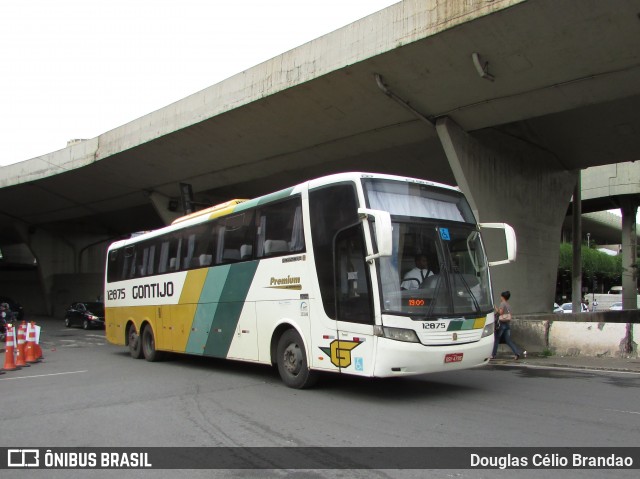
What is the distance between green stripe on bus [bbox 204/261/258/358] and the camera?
10078mm

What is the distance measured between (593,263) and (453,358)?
6457cm

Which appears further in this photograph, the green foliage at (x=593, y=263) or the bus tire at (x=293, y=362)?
the green foliage at (x=593, y=263)

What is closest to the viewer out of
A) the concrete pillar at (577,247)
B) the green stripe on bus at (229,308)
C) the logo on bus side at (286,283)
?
the logo on bus side at (286,283)

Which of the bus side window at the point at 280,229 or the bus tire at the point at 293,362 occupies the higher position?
the bus side window at the point at 280,229

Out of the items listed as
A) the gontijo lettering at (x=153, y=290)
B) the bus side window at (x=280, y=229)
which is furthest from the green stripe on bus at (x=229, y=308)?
the gontijo lettering at (x=153, y=290)

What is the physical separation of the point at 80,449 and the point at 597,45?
13330 millimetres

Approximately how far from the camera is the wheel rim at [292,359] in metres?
8.77

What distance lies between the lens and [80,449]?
19.0 ft

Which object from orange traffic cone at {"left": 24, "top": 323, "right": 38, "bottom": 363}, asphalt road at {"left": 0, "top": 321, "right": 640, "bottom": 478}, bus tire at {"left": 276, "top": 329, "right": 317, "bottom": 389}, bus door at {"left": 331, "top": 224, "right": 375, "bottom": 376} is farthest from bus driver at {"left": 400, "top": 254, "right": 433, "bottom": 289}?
orange traffic cone at {"left": 24, "top": 323, "right": 38, "bottom": 363}

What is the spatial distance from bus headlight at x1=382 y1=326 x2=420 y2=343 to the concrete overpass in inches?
328

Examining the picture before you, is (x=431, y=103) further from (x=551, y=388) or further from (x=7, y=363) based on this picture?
(x=7, y=363)

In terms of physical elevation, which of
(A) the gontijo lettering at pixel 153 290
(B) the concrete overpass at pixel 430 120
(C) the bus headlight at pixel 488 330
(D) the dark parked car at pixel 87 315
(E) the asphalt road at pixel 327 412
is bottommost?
(D) the dark parked car at pixel 87 315

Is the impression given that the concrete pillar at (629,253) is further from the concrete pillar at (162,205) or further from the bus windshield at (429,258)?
the bus windshield at (429,258)

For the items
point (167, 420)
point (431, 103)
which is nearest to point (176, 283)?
point (167, 420)
